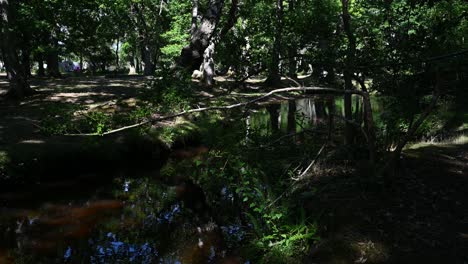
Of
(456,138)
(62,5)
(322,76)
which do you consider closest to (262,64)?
(322,76)

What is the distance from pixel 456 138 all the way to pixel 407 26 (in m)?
3.86

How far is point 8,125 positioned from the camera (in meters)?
11.3

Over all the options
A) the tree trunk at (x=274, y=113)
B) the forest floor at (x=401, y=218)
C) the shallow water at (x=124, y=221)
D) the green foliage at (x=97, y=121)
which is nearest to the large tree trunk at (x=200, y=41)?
the shallow water at (x=124, y=221)

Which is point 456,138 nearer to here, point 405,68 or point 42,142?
point 405,68

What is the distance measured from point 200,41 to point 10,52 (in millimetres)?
8342

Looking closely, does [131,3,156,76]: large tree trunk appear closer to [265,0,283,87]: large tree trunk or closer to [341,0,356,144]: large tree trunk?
[265,0,283,87]: large tree trunk

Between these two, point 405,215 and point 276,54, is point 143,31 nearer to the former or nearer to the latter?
point 276,54

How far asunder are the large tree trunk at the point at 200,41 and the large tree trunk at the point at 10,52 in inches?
299

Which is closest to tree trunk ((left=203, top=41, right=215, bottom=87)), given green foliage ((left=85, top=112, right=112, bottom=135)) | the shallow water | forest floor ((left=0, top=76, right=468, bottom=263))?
the shallow water

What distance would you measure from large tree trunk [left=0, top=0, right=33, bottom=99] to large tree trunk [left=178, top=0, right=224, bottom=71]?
7.60 m

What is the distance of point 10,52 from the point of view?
14656mm

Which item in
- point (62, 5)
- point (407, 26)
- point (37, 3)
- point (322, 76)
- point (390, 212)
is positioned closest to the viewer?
point (390, 212)

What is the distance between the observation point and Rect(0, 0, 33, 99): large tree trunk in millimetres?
14224

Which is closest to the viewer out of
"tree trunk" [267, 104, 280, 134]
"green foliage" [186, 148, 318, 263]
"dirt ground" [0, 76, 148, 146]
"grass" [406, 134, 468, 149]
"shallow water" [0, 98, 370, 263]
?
"green foliage" [186, 148, 318, 263]
